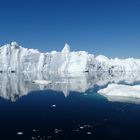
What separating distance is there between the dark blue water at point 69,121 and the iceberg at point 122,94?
424cm

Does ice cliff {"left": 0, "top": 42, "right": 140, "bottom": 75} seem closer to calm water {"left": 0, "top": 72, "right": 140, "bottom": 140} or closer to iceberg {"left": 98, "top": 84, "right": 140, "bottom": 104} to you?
iceberg {"left": 98, "top": 84, "right": 140, "bottom": 104}

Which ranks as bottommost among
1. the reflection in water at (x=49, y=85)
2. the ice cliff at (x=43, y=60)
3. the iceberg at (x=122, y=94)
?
the iceberg at (x=122, y=94)

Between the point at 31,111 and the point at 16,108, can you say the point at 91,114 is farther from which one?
the point at 16,108

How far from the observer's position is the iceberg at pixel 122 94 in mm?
41897

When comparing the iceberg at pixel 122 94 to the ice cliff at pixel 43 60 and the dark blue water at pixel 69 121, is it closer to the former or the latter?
the dark blue water at pixel 69 121

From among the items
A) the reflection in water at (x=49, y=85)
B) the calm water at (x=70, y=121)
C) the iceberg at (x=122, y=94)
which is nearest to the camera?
the calm water at (x=70, y=121)

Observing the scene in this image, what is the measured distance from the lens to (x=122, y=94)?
4509cm

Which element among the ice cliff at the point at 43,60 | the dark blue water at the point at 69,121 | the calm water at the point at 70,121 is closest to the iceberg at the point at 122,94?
the calm water at the point at 70,121

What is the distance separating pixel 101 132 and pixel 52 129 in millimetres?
4233

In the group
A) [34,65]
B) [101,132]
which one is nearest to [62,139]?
[101,132]

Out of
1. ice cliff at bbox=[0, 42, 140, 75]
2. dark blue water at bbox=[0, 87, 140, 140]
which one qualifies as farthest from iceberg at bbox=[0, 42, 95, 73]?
dark blue water at bbox=[0, 87, 140, 140]

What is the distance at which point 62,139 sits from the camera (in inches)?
824

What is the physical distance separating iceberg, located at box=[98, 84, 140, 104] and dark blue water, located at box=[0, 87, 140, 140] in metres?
4.24

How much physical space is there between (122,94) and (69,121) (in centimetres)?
1999
